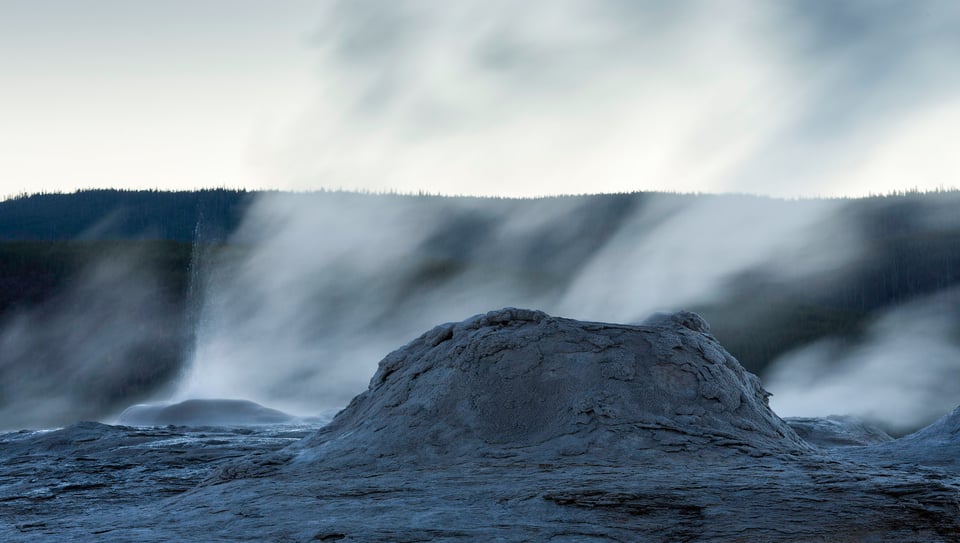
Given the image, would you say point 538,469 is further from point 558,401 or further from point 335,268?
point 335,268

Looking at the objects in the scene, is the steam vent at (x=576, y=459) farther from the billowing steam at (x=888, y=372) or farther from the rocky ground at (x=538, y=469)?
the billowing steam at (x=888, y=372)

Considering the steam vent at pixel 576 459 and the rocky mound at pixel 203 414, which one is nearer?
the steam vent at pixel 576 459

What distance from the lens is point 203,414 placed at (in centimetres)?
1794

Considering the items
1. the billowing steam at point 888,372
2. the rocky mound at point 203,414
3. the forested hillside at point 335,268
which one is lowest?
the rocky mound at point 203,414

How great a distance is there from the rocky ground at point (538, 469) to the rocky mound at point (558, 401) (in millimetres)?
18

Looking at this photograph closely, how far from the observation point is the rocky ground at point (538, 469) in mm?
5270

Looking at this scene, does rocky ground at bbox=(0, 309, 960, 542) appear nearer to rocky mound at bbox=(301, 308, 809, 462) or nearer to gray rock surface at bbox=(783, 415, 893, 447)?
rocky mound at bbox=(301, 308, 809, 462)

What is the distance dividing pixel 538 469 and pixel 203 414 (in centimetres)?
1265

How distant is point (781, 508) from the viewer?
5.35m

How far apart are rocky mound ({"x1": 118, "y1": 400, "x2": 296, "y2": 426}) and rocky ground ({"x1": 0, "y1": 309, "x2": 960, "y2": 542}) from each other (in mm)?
7050

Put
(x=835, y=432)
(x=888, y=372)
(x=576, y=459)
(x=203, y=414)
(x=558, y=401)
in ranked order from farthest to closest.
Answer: (x=888, y=372) < (x=203, y=414) < (x=835, y=432) < (x=558, y=401) < (x=576, y=459)

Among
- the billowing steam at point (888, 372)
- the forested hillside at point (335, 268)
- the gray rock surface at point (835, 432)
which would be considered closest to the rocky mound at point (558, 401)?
the gray rock surface at point (835, 432)

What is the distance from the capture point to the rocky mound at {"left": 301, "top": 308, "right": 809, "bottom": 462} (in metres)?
7.16

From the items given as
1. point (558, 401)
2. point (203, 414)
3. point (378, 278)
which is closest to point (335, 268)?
point (378, 278)
